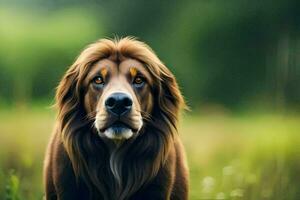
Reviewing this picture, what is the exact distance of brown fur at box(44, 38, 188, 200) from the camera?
13.2 feet

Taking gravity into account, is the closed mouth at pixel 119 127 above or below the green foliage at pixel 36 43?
below

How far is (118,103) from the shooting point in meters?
3.79

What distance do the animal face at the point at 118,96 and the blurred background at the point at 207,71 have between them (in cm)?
60

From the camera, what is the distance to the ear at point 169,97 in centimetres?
409

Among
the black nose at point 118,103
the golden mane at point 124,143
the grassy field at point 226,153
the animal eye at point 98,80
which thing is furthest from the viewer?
the grassy field at point 226,153

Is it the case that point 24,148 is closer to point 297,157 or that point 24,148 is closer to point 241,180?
point 241,180

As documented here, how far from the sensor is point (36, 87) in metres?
4.62

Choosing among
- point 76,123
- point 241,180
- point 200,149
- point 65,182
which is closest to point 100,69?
point 76,123

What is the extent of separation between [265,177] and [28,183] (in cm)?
135

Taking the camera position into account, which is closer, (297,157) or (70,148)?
(70,148)

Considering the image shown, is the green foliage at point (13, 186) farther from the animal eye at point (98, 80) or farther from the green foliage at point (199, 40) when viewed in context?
the animal eye at point (98, 80)

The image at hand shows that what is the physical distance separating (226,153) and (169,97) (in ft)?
2.13

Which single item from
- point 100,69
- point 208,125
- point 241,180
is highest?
point 100,69

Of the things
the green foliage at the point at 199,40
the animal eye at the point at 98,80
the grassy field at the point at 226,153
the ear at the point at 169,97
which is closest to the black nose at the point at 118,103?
the animal eye at the point at 98,80
